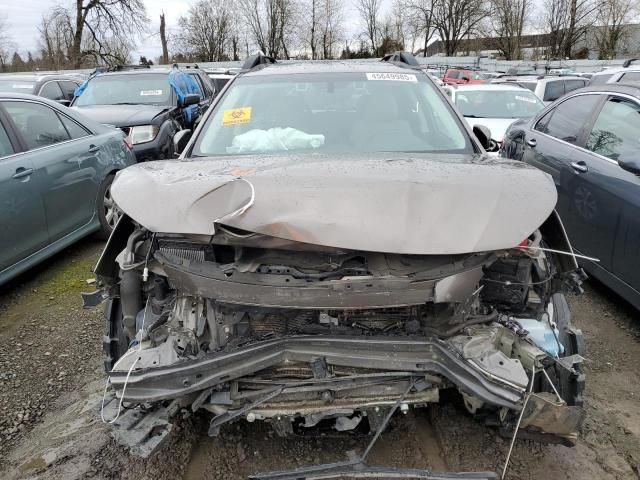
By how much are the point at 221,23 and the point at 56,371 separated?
169ft

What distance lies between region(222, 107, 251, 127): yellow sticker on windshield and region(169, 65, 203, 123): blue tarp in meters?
5.20

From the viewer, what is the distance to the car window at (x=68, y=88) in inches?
429

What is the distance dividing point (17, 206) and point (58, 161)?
77 centimetres

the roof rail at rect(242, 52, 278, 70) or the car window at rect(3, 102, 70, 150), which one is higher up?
the roof rail at rect(242, 52, 278, 70)

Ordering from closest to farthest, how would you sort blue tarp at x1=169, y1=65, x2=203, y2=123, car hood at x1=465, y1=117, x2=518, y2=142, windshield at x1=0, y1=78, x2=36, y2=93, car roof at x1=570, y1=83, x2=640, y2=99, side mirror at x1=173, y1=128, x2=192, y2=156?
side mirror at x1=173, y1=128, x2=192, y2=156 → car roof at x1=570, y1=83, x2=640, y2=99 → car hood at x1=465, y1=117, x2=518, y2=142 → blue tarp at x1=169, y1=65, x2=203, y2=123 → windshield at x1=0, y1=78, x2=36, y2=93

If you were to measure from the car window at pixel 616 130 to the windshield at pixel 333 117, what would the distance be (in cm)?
141

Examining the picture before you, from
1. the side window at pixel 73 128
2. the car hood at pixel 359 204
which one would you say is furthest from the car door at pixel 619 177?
the side window at pixel 73 128

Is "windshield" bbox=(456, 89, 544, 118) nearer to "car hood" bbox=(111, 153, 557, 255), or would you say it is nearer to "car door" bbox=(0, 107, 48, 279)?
"car door" bbox=(0, 107, 48, 279)

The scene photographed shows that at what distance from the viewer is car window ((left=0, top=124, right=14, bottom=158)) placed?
4340mm

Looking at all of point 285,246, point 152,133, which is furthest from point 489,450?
point 152,133

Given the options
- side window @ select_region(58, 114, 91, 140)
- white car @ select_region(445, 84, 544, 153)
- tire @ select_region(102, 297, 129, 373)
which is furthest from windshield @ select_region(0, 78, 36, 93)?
tire @ select_region(102, 297, 129, 373)

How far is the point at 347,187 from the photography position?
2225 mm

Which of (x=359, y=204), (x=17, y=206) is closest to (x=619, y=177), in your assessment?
(x=359, y=204)

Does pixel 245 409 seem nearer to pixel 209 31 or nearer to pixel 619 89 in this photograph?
pixel 619 89
